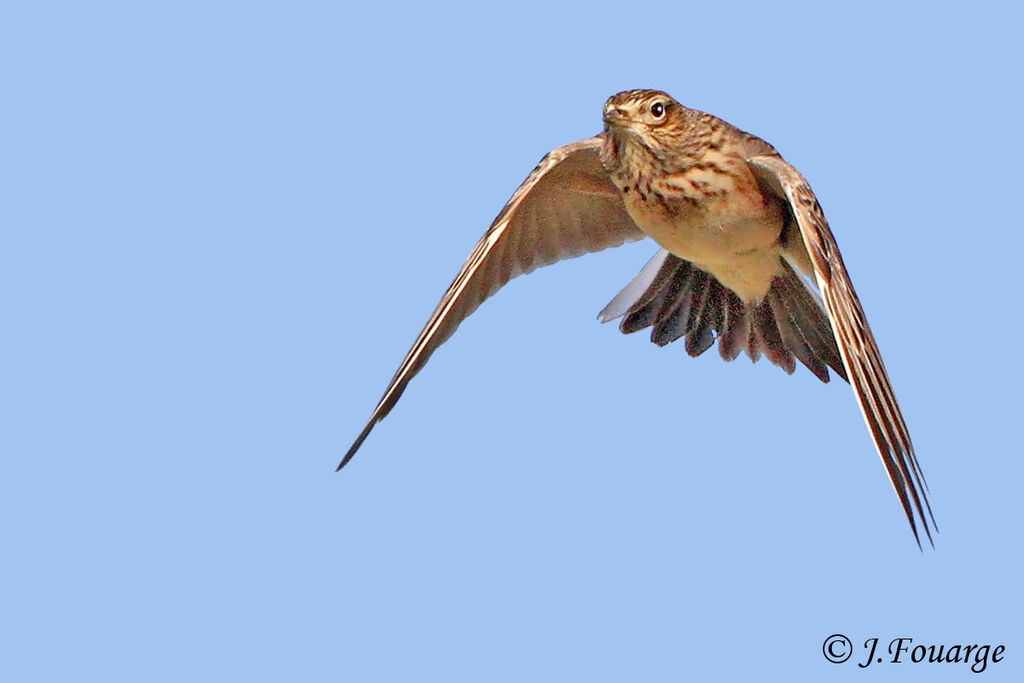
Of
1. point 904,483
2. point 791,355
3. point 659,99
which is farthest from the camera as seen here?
point 791,355

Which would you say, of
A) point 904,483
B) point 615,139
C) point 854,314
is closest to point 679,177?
point 615,139

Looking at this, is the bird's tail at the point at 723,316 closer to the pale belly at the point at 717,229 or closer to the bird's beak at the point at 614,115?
the pale belly at the point at 717,229

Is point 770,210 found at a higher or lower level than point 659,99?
lower

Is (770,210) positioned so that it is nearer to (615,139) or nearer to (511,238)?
(615,139)

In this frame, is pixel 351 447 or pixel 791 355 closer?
pixel 351 447

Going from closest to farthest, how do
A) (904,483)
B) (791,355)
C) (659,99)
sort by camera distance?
(904,483) → (659,99) → (791,355)

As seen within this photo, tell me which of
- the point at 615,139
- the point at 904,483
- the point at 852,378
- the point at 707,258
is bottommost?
the point at 904,483

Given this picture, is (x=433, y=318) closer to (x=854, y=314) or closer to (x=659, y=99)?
(x=659, y=99)
